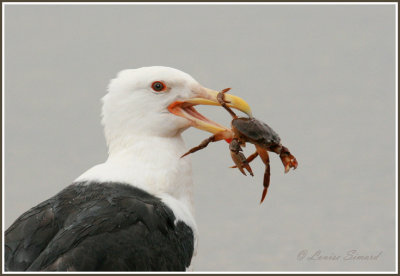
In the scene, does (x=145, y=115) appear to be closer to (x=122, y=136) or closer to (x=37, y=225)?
(x=122, y=136)

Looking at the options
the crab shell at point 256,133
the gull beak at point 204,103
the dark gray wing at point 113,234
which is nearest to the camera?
the dark gray wing at point 113,234

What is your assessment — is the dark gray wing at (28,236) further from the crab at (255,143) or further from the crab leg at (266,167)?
the crab leg at (266,167)

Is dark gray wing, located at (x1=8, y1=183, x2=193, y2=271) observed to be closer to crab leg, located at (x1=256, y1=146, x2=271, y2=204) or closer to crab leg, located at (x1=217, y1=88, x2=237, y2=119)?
crab leg, located at (x1=256, y1=146, x2=271, y2=204)

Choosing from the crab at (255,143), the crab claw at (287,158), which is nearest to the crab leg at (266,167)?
the crab at (255,143)

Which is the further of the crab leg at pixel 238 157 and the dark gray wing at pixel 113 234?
the crab leg at pixel 238 157

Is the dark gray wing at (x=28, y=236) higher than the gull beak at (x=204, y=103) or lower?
lower

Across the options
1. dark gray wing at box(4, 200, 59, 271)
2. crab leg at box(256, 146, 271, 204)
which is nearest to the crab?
crab leg at box(256, 146, 271, 204)

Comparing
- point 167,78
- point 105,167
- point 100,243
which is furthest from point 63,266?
point 167,78
